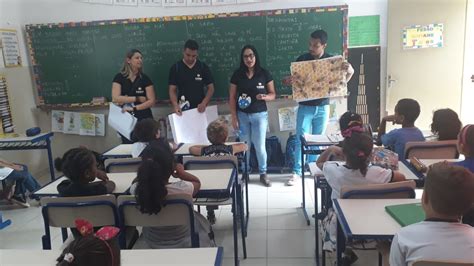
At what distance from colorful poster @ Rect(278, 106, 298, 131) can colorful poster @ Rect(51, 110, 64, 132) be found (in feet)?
9.79

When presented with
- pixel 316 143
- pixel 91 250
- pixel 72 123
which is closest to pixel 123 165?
pixel 316 143

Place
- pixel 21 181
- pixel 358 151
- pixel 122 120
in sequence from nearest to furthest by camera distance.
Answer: pixel 358 151, pixel 21 181, pixel 122 120

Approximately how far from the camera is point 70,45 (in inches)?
199

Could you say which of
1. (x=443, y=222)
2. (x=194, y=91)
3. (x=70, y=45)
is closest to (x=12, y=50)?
(x=70, y=45)

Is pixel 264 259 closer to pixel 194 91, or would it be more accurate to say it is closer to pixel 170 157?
pixel 170 157

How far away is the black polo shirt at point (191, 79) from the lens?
4547 mm

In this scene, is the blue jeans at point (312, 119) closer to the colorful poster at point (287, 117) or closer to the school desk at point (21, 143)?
the colorful poster at point (287, 117)

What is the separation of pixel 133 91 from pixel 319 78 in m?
2.12

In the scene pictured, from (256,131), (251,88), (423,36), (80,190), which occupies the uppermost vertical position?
(423,36)

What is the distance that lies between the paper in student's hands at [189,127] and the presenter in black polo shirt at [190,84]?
0.08 metres

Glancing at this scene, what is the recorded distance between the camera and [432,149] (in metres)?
2.76

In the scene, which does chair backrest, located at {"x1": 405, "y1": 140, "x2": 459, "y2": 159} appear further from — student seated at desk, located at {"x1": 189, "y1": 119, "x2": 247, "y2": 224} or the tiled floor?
student seated at desk, located at {"x1": 189, "y1": 119, "x2": 247, "y2": 224}

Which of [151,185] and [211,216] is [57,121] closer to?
[211,216]

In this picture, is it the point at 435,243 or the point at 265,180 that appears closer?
the point at 435,243
